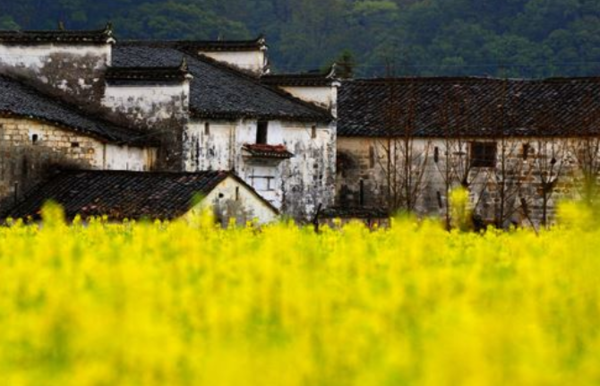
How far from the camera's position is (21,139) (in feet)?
108

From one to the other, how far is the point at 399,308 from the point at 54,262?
3129 mm

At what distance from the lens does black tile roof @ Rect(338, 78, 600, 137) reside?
4012 cm

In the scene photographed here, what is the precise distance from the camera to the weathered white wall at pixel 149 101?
35.5 meters

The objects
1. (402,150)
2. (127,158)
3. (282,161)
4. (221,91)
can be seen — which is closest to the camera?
(127,158)

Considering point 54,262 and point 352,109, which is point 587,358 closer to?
point 54,262

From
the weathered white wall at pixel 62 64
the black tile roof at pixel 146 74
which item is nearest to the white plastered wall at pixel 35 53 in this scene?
the weathered white wall at pixel 62 64

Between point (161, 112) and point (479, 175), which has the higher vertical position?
point (161, 112)

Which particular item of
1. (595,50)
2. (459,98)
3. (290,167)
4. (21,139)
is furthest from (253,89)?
(595,50)

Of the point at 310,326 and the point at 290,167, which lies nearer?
the point at 310,326

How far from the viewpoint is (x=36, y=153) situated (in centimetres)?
3312

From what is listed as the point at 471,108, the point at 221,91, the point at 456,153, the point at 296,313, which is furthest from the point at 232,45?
the point at 296,313

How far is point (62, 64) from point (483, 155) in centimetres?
977

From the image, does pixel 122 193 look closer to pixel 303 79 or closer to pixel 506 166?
pixel 303 79

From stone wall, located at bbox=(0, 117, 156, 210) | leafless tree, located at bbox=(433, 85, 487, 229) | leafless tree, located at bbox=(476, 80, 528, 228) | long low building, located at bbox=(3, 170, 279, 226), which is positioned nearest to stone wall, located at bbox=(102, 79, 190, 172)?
stone wall, located at bbox=(0, 117, 156, 210)
